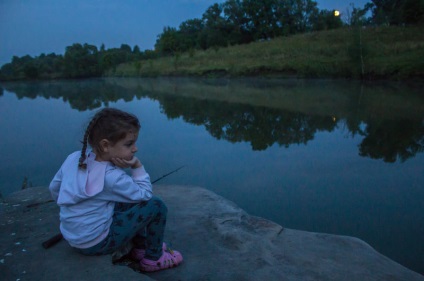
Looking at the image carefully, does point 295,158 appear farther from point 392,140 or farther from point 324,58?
point 324,58

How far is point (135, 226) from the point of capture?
2207 millimetres

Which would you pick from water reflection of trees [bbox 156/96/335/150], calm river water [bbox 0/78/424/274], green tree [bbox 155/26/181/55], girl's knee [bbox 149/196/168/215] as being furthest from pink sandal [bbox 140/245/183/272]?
green tree [bbox 155/26/181/55]

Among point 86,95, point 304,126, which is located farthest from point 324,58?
point 304,126

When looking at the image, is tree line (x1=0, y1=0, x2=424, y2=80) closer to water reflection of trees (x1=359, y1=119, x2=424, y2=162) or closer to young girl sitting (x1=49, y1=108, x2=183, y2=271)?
water reflection of trees (x1=359, y1=119, x2=424, y2=162)

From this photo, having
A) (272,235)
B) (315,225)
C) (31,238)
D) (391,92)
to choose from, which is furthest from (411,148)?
(391,92)

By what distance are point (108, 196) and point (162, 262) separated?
577 millimetres

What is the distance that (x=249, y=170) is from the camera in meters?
4.82

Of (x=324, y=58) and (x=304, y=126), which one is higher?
(x=324, y=58)

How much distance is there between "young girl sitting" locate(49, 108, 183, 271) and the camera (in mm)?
2041

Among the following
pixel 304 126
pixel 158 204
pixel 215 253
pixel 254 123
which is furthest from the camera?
pixel 254 123

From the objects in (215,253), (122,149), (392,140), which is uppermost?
(122,149)

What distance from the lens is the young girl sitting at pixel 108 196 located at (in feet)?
6.70

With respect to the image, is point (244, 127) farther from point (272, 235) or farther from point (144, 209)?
point (144, 209)

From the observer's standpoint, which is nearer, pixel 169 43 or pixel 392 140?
pixel 392 140
